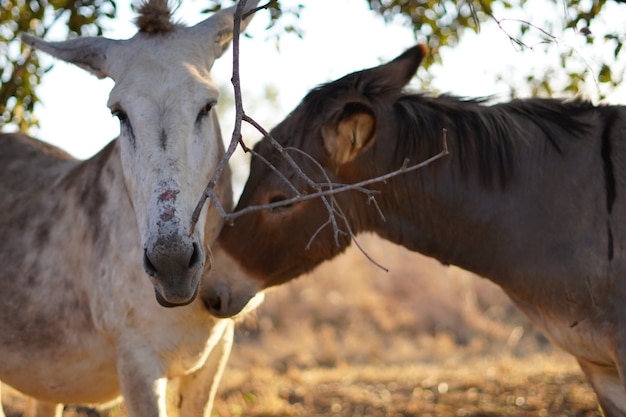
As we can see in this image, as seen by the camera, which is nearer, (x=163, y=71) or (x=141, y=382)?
(x=163, y=71)

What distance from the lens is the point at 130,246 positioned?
389cm

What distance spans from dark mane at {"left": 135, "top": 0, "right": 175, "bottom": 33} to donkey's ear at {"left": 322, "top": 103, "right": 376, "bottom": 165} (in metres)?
0.88

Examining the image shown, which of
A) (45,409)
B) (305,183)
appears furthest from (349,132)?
(45,409)

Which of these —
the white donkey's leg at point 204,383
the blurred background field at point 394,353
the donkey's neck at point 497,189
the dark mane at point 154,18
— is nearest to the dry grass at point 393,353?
the blurred background field at point 394,353

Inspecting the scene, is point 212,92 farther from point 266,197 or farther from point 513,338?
point 513,338

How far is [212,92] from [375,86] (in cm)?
Answer: 87

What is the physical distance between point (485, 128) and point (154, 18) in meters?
1.62

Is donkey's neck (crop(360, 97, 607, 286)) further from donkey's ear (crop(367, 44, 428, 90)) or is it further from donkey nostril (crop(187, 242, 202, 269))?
donkey nostril (crop(187, 242, 202, 269))

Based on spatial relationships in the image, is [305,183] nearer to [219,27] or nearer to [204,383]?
[219,27]

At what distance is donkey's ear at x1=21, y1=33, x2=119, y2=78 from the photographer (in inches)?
153

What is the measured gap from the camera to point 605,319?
3496 mm

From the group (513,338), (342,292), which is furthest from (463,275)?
(513,338)

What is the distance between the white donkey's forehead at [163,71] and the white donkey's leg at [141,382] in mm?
1148

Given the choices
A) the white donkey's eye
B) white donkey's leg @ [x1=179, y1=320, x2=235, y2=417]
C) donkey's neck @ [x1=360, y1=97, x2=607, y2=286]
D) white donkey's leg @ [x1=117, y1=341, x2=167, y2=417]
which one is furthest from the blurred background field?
the white donkey's eye
